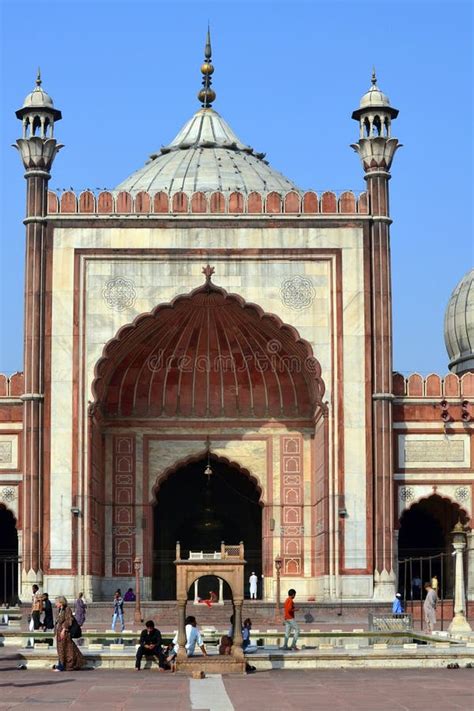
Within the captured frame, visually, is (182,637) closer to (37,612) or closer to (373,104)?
(37,612)

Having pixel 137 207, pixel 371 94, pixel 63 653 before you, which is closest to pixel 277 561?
pixel 137 207

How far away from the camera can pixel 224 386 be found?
28.4 m

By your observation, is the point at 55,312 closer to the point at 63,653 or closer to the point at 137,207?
the point at 137,207

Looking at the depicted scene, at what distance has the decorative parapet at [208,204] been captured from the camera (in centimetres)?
2653

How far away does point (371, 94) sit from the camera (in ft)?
89.7

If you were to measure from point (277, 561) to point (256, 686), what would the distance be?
12.6 meters

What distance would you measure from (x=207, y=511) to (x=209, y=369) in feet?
11.9

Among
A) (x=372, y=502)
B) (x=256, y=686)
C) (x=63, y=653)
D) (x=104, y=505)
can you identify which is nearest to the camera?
(x=256, y=686)

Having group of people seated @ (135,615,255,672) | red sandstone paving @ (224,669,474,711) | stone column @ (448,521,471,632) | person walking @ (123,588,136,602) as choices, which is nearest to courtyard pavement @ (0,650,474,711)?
red sandstone paving @ (224,669,474,711)

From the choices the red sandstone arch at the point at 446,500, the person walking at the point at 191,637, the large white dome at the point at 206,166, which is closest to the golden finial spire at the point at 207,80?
the large white dome at the point at 206,166

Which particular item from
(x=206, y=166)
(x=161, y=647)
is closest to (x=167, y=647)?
(x=161, y=647)

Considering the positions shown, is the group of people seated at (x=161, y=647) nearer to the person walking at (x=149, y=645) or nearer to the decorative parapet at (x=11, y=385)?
the person walking at (x=149, y=645)

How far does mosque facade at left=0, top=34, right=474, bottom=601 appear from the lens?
25797 mm

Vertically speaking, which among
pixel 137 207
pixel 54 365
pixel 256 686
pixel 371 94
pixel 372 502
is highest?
pixel 371 94
